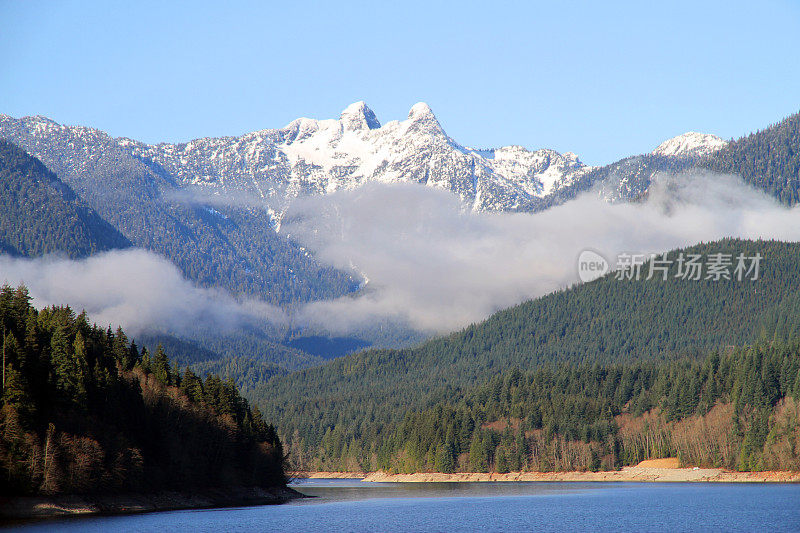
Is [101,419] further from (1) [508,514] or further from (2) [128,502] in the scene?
(1) [508,514]

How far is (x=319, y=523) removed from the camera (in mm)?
115500

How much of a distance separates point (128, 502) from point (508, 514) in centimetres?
4973

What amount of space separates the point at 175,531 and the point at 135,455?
65.5ft

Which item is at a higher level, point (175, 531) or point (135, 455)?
point (135, 455)

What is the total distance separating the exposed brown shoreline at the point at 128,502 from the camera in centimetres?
10311

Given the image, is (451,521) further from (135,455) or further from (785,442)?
(785,442)

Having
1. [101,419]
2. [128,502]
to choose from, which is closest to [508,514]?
[128,502]

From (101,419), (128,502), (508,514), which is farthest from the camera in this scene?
(508,514)

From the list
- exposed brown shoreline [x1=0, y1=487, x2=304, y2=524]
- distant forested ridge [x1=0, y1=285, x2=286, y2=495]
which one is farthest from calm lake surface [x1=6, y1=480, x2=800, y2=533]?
distant forested ridge [x1=0, y1=285, x2=286, y2=495]

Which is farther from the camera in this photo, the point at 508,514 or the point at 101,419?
the point at 508,514

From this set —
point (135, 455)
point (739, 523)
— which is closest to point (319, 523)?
point (135, 455)

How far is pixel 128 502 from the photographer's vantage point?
120 metres

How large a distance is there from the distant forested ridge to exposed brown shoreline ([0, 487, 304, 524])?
44.2 inches

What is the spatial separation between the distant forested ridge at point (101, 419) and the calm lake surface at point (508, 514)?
6529 millimetres
